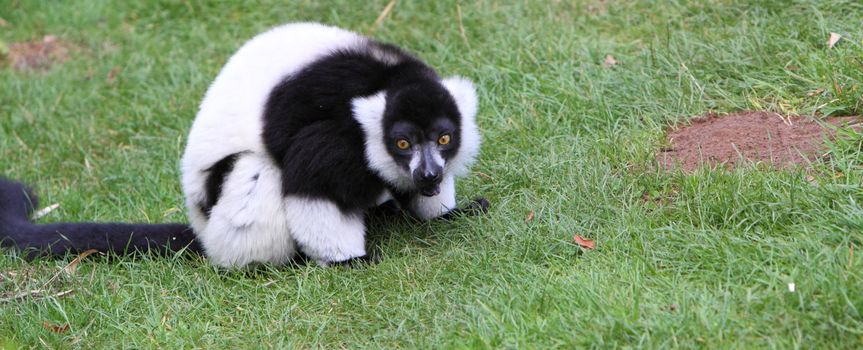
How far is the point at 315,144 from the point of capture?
4629mm

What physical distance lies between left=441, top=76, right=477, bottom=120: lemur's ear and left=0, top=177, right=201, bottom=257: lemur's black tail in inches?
64.8

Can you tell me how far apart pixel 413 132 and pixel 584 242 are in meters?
0.99

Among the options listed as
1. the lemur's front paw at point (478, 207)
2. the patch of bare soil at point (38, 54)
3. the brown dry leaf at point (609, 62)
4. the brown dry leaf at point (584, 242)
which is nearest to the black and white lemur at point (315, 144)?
the lemur's front paw at point (478, 207)

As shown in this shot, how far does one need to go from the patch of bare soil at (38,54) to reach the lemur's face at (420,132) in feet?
15.9

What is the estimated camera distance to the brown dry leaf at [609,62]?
6370mm

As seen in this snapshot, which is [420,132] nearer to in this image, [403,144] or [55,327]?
[403,144]

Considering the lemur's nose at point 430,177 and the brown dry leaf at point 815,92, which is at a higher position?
the lemur's nose at point 430,177

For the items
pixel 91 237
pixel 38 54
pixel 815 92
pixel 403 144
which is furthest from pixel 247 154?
pixel 38 54

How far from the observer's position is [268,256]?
4.98m

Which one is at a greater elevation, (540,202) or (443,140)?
(443,140)

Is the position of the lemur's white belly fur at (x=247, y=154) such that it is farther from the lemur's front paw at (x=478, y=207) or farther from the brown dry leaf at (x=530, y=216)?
the brown dry leaf at (x=530, y=216)

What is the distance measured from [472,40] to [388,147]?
2.63m

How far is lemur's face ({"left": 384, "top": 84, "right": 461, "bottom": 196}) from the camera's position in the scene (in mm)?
4664

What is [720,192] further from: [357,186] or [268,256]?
[268,256]
